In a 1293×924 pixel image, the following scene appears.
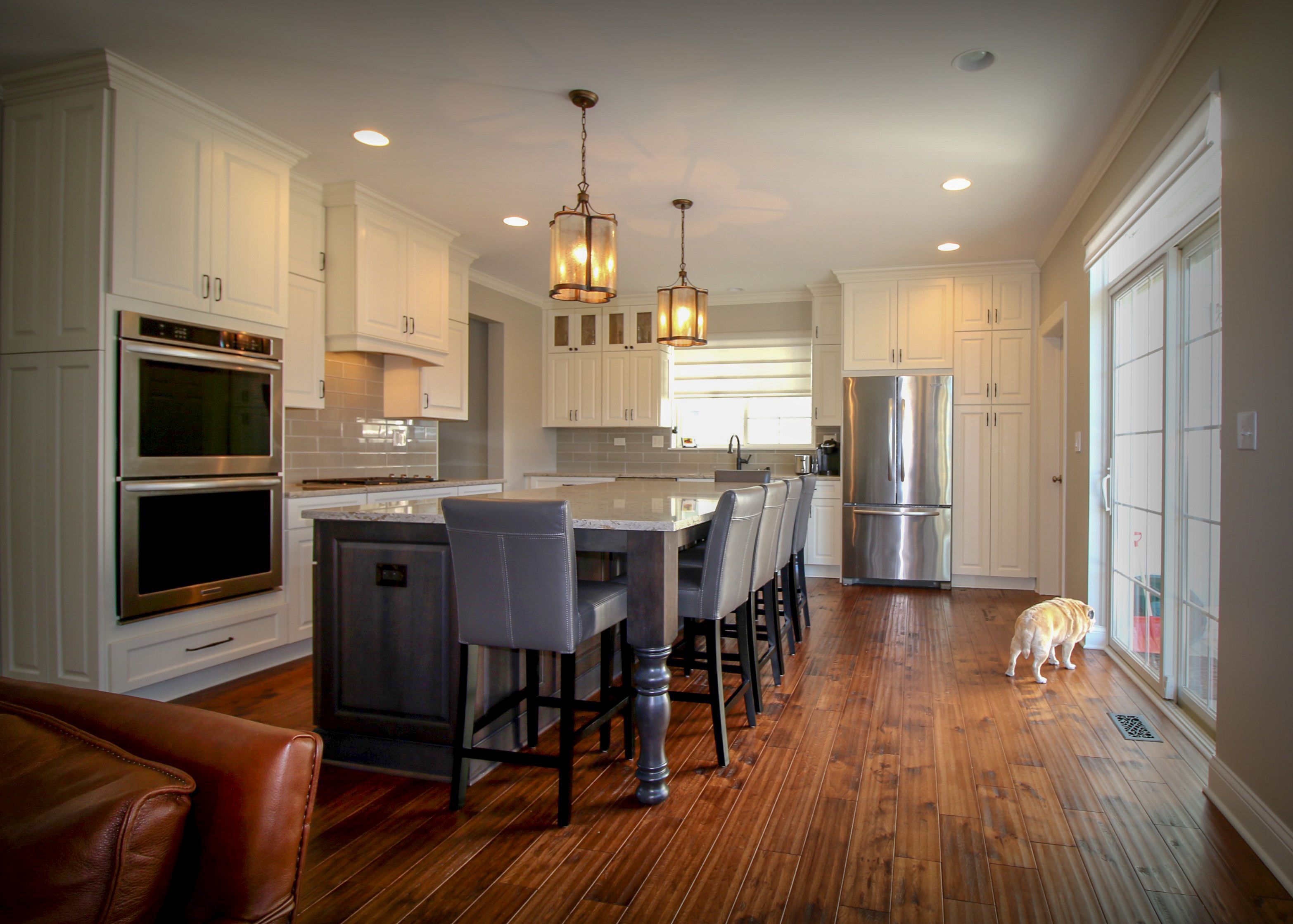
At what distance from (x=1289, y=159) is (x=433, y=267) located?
14.1 feet

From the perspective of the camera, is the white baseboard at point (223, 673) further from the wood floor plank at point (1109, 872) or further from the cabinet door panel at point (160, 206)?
the wood floor plank at point (1109, 872)

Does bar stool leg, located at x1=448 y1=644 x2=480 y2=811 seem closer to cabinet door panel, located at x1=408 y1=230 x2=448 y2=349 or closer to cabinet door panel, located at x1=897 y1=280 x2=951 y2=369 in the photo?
cabinet door panel, located at x1=408 y1=230 x2=448 y2=349

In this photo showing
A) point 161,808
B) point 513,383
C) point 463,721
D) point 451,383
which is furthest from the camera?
point 513,383

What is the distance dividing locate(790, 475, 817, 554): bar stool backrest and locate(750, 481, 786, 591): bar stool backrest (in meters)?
0.78

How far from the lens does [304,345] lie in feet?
13.6

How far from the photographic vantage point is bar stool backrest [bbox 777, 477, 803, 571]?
339 cm

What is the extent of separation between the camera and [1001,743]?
2678mm

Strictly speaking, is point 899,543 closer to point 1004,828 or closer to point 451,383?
point 451,383

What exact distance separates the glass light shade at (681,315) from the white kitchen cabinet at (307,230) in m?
1.93

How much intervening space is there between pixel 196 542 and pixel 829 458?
471cm

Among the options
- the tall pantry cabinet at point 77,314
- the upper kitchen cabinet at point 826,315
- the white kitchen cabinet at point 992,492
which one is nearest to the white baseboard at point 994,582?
the white kitchen cabinet at point 992,492

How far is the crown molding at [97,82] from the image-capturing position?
2854mm

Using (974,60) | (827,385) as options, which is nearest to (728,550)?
(974,60)

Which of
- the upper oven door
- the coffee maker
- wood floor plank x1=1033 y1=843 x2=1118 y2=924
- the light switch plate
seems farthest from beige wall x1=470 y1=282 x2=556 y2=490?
wood floor plank x1=1033 y1=843 x2=1118 y2=924
